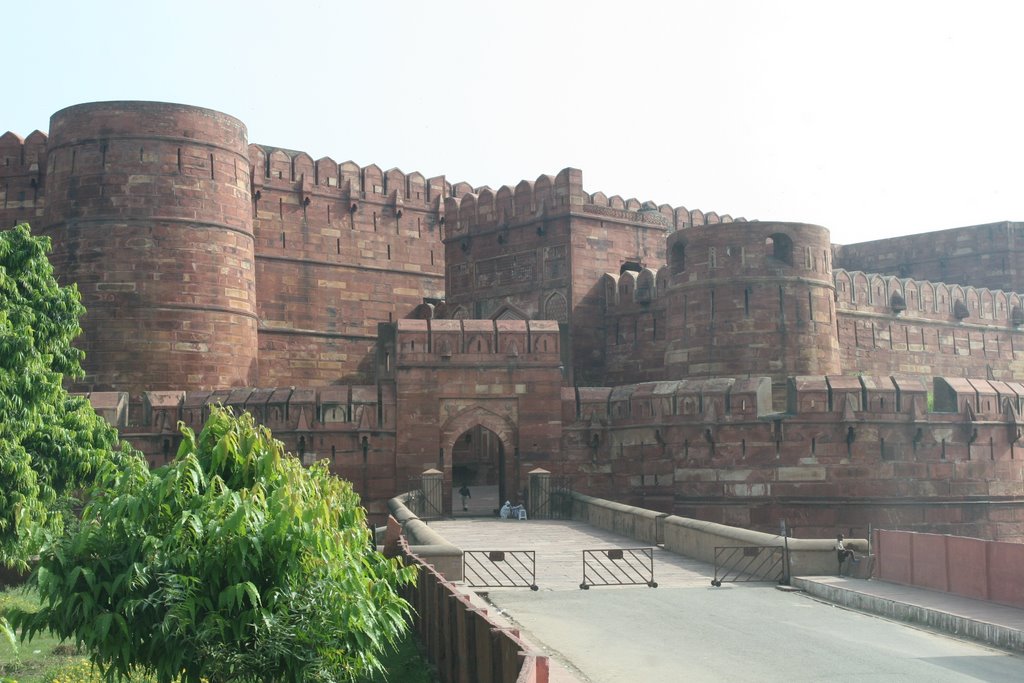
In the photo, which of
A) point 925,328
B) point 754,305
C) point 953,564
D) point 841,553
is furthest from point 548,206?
point 953,564

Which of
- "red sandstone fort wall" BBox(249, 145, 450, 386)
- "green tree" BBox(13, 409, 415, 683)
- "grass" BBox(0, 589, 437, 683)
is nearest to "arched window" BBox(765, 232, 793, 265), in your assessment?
"red sandstone fort wall" BBox(249, 145, 450, 386)

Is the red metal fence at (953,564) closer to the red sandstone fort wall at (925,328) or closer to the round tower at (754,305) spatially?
the round tower at (754,305)

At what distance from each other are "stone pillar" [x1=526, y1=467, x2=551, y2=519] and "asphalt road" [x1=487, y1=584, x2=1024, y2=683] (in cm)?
780

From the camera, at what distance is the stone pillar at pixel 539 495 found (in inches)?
778

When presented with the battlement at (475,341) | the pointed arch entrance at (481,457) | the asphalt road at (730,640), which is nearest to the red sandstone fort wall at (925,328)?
the pointed arch entrance at (481,457)

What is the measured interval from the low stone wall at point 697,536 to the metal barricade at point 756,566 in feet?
0.31

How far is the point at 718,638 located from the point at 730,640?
0.35 ft

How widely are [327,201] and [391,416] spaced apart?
10.1 m

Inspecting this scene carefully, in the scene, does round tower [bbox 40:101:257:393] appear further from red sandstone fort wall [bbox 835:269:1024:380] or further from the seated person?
the seated person

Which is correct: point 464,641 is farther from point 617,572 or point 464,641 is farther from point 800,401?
point 800,401

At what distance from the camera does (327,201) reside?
2912 centimetres

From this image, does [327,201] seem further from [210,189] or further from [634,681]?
[634,681]

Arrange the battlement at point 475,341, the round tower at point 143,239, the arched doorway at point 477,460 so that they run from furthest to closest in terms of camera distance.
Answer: the arched doorway at point 477,460 → the round tower at point 143,239 → the battlement at point 475,341

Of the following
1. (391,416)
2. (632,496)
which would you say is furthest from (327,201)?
(632,496)
